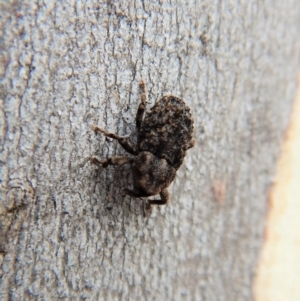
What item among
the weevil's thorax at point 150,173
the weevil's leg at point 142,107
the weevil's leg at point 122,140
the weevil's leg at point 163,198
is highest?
the weevil's leg at point 142,107

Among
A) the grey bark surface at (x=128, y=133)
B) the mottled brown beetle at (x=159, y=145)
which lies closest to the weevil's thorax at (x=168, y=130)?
the mottled brown beetle at (x=159, y=145)

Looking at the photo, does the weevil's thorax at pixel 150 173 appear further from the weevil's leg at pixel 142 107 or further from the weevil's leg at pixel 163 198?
the weevil's leg at pixel 142 107

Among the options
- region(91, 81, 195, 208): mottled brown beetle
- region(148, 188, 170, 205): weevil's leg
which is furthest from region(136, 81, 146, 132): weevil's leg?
region(148, 188, 170, 205): weevil's leg

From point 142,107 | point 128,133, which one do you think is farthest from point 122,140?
point 142,107

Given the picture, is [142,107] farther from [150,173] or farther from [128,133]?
[150,173]

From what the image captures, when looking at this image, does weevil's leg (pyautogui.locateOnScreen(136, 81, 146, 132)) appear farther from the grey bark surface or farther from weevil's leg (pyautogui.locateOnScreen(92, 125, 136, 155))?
weevil's leg (pyautogui.locateOnScreen(92, 125, 136, 155))

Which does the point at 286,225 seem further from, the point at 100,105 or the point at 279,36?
the point at 100,105

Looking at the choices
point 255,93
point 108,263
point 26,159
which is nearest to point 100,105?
point 26,159
